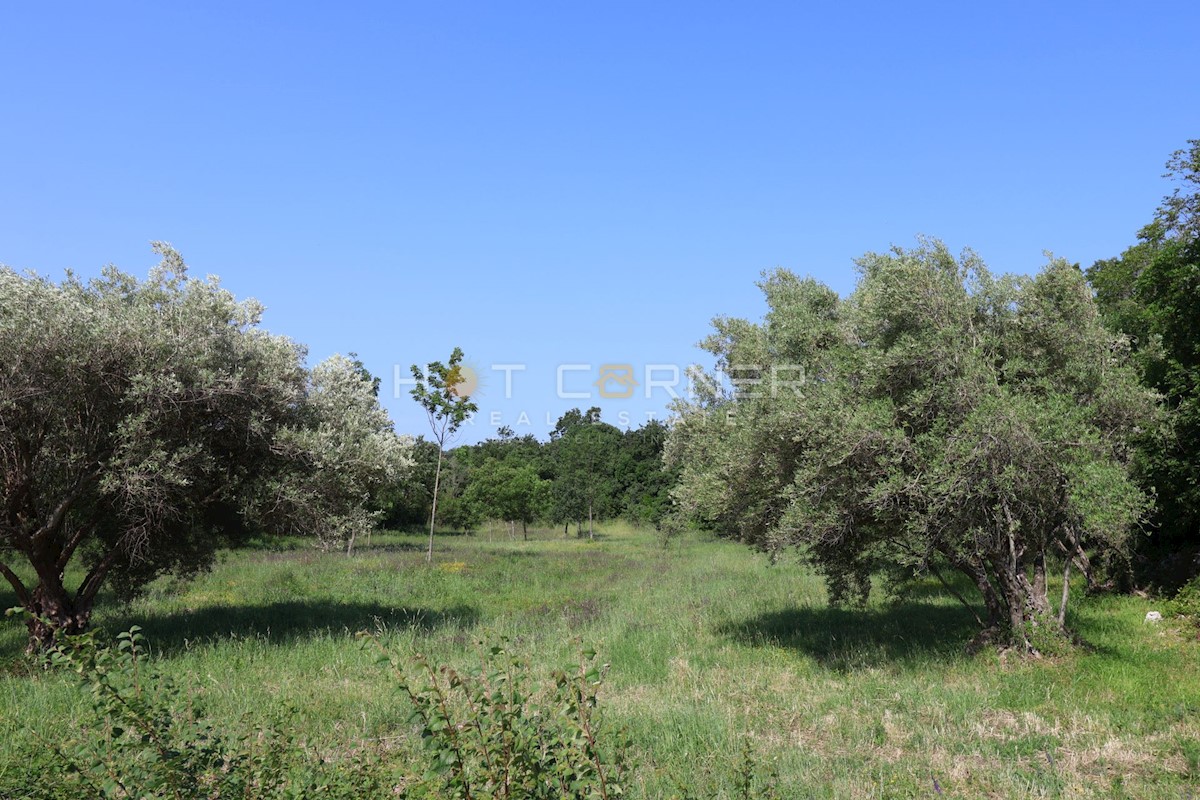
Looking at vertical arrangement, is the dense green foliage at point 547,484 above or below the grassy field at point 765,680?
above

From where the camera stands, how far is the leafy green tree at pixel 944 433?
12781 millimetres

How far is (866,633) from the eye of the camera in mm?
17750

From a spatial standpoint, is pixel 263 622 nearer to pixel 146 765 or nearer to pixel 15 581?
pixel 15 581

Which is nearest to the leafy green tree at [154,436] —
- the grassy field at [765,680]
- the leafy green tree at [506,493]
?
the grassy field at [765,680]

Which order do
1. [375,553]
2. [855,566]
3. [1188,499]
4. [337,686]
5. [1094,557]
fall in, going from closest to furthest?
1. [337,686]
2. [855,566]
3. [1188,499]
4. [1094,557]
5. [375,553]

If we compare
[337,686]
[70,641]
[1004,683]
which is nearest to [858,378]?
[1004,683]

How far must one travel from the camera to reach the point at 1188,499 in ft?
62.0

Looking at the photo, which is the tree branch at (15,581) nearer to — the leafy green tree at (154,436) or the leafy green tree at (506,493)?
the leafy green tree at (154,436)

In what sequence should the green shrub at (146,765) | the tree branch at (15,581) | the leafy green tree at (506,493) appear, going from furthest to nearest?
the leafy green tree at (506,493) → the tree branch at (15,581) → the green shrub at (146,765)

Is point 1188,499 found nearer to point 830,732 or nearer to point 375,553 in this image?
point 830,732

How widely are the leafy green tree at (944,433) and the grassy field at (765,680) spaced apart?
2.02 m

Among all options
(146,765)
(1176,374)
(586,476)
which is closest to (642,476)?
(586,476)

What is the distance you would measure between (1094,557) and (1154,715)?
567 inches

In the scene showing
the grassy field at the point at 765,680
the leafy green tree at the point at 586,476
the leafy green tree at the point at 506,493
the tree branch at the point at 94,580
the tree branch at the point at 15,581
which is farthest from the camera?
the leafy green tree at the point at 586,476
